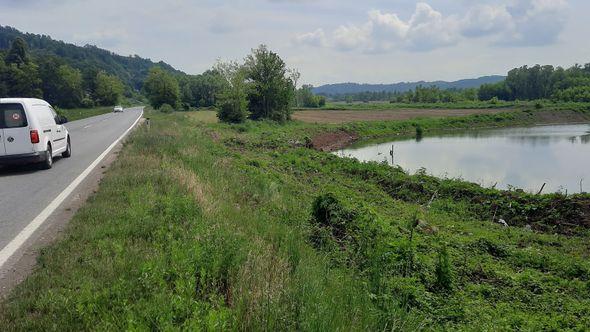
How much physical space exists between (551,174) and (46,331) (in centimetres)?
2624

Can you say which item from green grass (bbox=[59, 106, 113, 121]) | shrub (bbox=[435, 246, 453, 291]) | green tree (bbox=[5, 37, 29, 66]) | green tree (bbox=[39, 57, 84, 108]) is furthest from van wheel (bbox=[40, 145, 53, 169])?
green tree (bbox=[5, 37, 29, 66])

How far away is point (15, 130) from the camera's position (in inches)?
473

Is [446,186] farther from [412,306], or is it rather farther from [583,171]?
[583,171]

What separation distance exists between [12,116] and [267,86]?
38.8 m

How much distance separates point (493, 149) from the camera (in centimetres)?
3588

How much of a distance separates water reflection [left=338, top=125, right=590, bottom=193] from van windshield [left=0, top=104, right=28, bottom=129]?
17.1 metres

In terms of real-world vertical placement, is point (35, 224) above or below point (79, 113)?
below

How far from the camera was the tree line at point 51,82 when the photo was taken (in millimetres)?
91938

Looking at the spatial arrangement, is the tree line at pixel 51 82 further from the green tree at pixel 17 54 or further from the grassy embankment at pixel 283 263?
the grassy embankment at pixel 283 263

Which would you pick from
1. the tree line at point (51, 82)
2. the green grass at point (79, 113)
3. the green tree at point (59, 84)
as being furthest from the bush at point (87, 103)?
the green grass at point (79, 113)

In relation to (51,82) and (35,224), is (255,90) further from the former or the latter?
(51,82)

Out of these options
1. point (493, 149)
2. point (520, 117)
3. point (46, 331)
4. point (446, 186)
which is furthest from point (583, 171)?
point (520, 117)

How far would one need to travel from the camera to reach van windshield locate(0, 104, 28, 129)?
39.1ft

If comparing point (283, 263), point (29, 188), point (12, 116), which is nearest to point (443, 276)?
point (283, 263)
